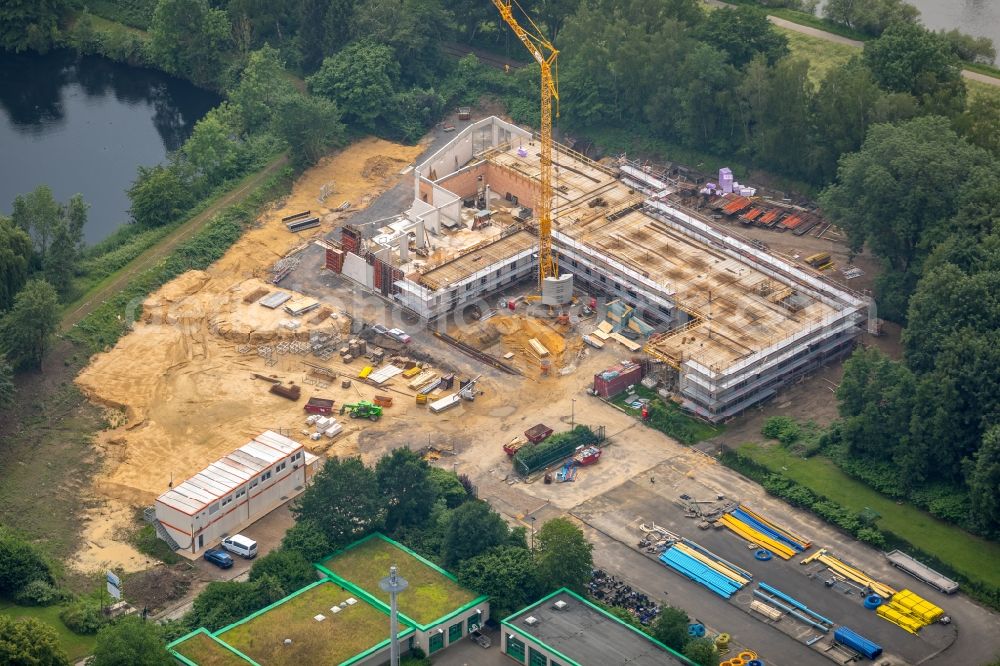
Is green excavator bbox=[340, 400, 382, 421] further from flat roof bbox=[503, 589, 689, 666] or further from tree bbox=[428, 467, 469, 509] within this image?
flat roof bbox=[503, 589, 689, 666]

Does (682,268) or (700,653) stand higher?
(682,268)

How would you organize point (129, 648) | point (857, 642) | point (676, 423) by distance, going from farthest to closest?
point (676, 423)
point (857, 642)
point (129, 648)

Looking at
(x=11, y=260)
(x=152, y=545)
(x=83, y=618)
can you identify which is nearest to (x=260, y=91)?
(x=11, y=260)

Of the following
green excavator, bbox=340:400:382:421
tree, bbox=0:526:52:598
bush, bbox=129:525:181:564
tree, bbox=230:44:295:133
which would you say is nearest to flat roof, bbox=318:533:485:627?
bush, bbox=129:525:181:564

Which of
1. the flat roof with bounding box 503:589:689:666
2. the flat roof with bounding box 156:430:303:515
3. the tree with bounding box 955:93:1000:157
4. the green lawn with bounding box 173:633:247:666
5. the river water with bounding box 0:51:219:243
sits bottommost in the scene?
the green lawn with bounding box 173:633:247:666

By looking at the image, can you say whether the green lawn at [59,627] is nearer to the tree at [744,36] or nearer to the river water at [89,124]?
the river water at [89,124]

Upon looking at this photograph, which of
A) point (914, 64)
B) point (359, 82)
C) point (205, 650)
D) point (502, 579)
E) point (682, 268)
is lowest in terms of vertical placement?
point (205, 650)

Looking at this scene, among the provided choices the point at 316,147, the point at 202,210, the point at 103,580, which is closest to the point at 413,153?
the point at 316,147

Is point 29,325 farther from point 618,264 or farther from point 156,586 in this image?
point 618,264
